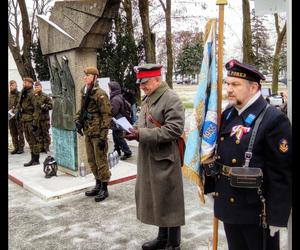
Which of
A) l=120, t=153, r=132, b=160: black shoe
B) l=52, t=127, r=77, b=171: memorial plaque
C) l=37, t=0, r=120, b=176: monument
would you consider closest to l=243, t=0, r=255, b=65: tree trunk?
l=120, t=153, r=132, b=160: black shoe

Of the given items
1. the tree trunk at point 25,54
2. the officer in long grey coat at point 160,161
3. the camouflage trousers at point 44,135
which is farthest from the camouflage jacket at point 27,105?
the tree trunk at point 25,54

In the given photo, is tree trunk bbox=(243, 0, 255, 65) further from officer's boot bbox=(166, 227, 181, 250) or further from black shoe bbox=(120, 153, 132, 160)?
officer's boot bbox=(166, 227, 181, 250)

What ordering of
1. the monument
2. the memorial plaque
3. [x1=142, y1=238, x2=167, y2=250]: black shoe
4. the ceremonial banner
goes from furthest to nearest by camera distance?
the memorial plaque < the monument < [x1=142, y1=238, x2=167, y2=250]: black shoe < the ceremonial banner

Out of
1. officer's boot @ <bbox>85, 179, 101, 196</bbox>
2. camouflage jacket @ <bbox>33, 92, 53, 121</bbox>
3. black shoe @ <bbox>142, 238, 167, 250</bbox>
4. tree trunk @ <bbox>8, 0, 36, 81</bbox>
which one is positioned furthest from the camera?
tree trunk @ <bbox>8, 0, 36, 81</bbox>

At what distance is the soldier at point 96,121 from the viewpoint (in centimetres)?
565

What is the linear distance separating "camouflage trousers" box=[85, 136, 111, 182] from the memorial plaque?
3.91 ft

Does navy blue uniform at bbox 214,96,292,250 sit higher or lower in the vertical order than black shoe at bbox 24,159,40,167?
higher

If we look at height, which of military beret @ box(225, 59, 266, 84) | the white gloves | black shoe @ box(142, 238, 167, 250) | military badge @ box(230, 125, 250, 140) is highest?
military beret @ box(225, 59, 266, 84)

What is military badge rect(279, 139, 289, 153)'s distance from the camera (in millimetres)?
2449

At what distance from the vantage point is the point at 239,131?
2656 millimetres

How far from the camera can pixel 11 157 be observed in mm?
9562

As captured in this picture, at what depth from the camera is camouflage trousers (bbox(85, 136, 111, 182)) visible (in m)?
5.69

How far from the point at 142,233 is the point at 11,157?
6052 mm

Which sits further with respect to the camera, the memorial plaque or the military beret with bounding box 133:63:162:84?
the memorial plaque
